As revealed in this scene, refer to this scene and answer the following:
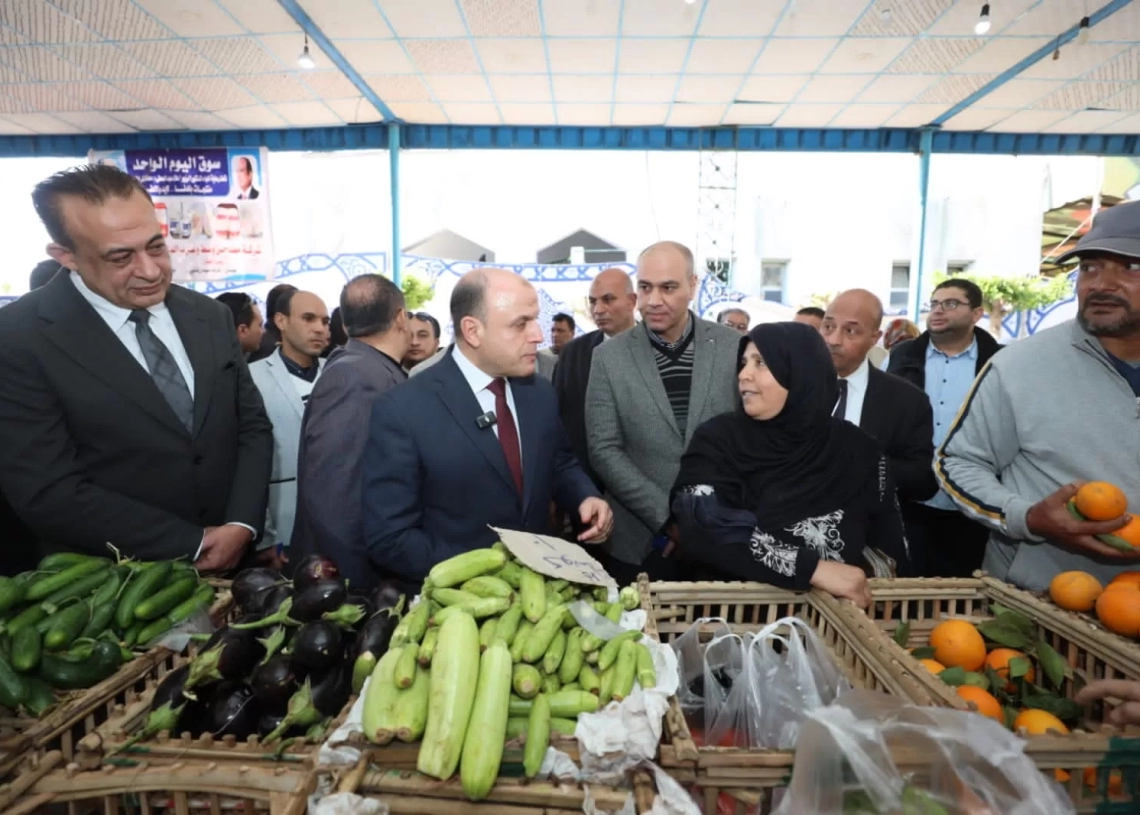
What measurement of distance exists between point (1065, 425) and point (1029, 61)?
7103mm

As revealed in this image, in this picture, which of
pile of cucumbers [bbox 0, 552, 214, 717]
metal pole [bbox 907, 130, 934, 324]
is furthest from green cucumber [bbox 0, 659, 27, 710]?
metal pole [bbox 907, 130, 934, 324]

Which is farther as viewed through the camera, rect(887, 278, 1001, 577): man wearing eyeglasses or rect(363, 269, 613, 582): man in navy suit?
rect(887, 278, 1001, 577): man wearing eyeglasses

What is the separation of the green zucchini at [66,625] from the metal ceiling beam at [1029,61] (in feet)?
26.6

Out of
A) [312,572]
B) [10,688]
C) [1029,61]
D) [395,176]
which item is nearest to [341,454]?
[312,572]

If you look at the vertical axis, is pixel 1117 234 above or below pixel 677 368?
above

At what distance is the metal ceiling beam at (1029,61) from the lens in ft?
18.5

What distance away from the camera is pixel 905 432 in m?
2.71

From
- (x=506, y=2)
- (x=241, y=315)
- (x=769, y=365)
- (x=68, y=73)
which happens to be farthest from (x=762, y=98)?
(x=68, y=73)

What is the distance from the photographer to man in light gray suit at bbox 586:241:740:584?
257cm

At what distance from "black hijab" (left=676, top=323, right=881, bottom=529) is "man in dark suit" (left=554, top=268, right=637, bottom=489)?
1545 mm

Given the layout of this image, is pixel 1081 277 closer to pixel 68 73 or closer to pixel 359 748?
pixel 359 748

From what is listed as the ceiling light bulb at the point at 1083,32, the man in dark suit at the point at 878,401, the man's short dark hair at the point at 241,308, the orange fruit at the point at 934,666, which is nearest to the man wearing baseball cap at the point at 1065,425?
the orange fruit at the point at 934,666

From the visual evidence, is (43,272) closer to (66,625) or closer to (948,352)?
(66,625)

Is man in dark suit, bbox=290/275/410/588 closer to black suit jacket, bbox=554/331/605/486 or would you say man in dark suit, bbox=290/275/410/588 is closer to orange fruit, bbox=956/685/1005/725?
black suit jacket, bbox=554/331/605/486
